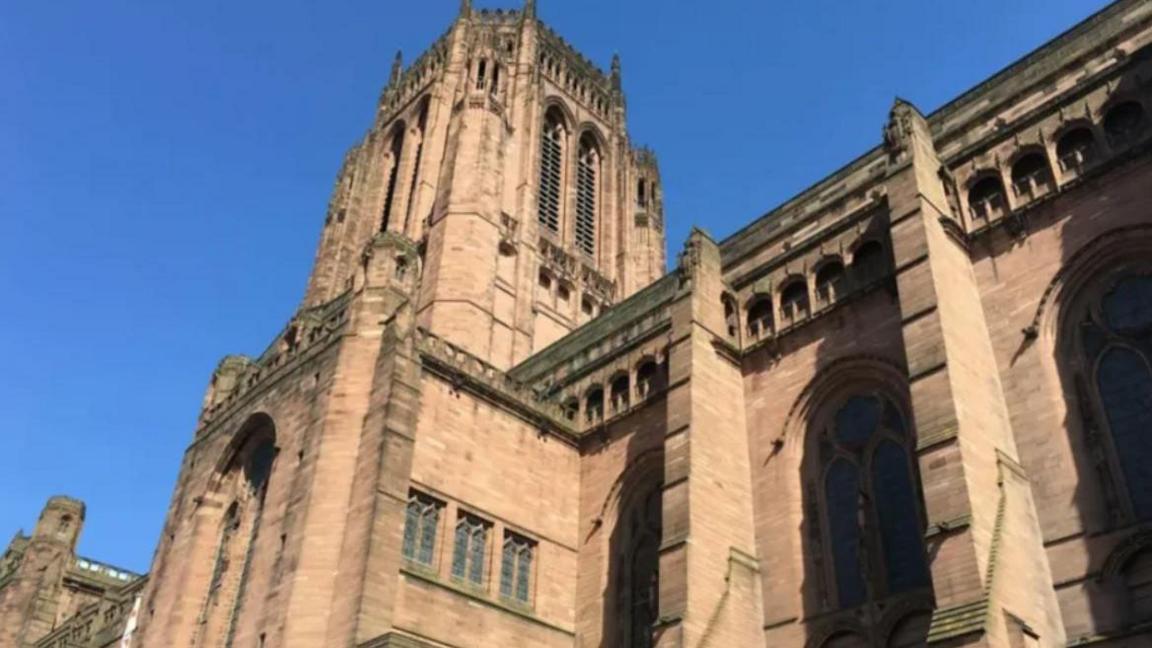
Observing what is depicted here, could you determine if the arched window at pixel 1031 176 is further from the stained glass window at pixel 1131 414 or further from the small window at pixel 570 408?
the small window at pixel 570 408

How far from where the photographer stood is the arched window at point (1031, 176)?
768 inches

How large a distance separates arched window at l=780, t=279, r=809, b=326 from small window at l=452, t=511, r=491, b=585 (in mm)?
8481

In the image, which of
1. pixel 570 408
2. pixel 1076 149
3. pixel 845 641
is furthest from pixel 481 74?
pixel 845 641

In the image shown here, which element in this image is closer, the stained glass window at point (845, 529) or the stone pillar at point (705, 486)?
the stained glass window at point (845, 529)

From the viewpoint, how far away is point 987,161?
68.5ft

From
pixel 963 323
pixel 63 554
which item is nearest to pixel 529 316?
pixel 63 554

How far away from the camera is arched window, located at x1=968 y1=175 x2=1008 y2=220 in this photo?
2022cm

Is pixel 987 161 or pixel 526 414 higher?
pixel 987 161

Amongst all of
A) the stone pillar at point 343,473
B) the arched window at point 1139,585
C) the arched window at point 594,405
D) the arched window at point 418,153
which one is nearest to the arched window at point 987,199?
the arched window at point 1139,585

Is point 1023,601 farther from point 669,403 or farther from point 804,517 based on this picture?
point 669,403

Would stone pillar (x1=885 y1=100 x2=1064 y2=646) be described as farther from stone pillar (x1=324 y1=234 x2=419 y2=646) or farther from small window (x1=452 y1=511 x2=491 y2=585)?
small window (x1=452 y1=511 x2=491 y2=585)

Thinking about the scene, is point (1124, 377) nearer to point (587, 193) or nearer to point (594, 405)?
point (594, 405)

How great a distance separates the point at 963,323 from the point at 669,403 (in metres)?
6.76

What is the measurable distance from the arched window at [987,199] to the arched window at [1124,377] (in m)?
3.07
